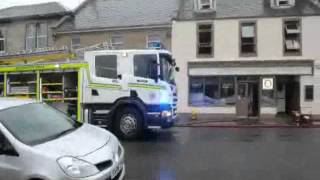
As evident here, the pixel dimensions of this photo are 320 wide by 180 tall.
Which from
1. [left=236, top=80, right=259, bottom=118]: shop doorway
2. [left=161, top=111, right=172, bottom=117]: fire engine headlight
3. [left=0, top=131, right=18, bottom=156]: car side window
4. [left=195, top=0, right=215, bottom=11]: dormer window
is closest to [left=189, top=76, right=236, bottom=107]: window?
[left=236, top=80, right=259, bottom=118]: shop doorway

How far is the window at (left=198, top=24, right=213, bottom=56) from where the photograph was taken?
34.2 meters

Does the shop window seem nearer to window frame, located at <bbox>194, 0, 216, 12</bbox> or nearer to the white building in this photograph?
the white building

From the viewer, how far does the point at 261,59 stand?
33.4 m

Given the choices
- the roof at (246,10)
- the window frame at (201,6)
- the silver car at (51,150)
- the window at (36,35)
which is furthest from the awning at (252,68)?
the silver car at (51,150)

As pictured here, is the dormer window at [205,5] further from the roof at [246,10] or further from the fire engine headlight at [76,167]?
the fire engine headlight at [76,167]

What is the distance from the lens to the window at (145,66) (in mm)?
17062

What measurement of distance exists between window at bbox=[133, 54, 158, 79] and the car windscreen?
27.4 feet

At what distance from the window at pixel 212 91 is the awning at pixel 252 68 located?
51 cm

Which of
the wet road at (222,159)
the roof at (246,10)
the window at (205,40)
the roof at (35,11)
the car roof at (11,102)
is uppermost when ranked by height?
the roof at (35,11)

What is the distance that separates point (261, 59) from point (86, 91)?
60.1ft

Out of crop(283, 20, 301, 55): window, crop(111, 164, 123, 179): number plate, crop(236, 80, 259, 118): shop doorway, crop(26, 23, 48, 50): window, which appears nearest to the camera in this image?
crop(111, 164, 123, 179): number plate

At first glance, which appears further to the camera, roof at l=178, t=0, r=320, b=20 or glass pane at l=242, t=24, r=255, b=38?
glass pane at l=242, t=24, r=255, b=38

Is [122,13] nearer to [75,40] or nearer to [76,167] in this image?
[75,40]

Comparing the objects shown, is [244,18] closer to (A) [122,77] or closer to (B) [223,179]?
(A) [122,77]
